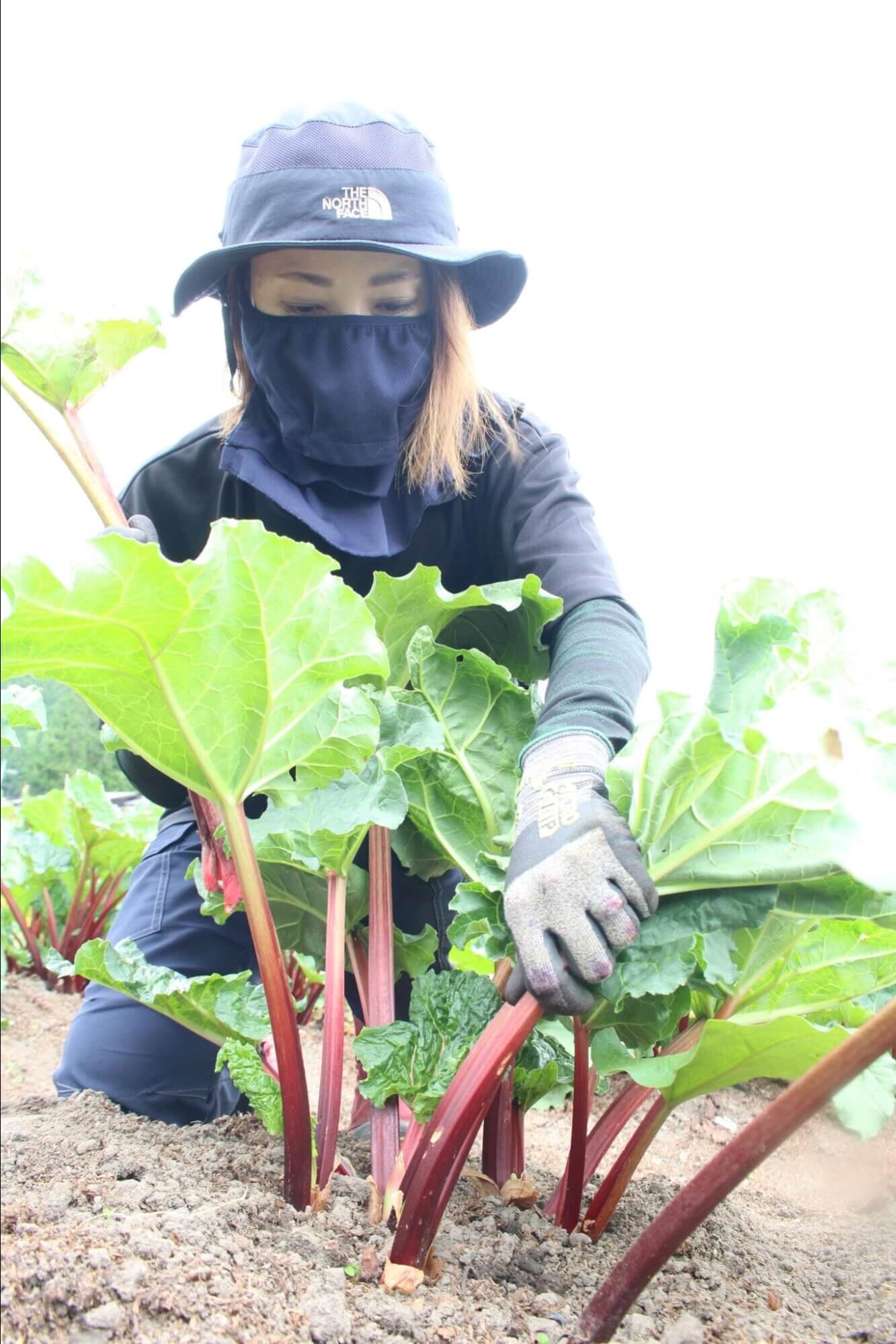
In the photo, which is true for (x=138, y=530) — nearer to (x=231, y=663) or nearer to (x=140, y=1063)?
(x=231, y=663)

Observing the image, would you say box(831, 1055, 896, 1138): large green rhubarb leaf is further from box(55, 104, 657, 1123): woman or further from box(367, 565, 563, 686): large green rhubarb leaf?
box(367, 565, 563, 686): large green rhubarb leaf

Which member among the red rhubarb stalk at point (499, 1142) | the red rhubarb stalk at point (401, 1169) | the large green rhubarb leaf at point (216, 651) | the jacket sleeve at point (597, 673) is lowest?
the red rhubarb stalk at point (499, 1142)

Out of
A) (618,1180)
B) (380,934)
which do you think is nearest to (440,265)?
(380,934)

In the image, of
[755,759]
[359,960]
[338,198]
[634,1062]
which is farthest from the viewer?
[338,198]

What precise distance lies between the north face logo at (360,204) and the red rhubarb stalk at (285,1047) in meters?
1.03

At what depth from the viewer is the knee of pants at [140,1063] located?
2051 mm

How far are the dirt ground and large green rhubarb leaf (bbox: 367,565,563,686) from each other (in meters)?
0.72

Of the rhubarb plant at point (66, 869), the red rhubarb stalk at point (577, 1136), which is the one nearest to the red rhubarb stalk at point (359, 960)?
the red rhubarb stalk at point (577, 1136)

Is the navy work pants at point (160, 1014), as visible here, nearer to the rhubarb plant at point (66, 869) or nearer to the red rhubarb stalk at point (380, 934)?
the red rhubarb stalk at point (380, 934)

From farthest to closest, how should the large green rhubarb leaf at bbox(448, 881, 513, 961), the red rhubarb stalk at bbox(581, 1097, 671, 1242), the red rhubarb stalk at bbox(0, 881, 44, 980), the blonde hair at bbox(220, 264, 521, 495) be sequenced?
the red rhubarb stalk at bbox(0, 881, 44, 980) → the blonde hair at bbox(220, 264, 521, 495) → the red rhubarb stalk at bbox(581, 1097, 671, 1242) → the large green rhubarb leaf at bbox(448, 881, 513, 961)

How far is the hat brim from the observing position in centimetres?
179

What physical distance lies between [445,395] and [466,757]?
0.75m

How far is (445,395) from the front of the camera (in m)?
1.98

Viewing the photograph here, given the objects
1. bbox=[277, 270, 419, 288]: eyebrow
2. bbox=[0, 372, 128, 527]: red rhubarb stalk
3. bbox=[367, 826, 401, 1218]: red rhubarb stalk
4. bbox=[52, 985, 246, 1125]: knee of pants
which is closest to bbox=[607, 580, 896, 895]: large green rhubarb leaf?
bbox=[367, 826, 401, 1218]: red rhubarb stalk
